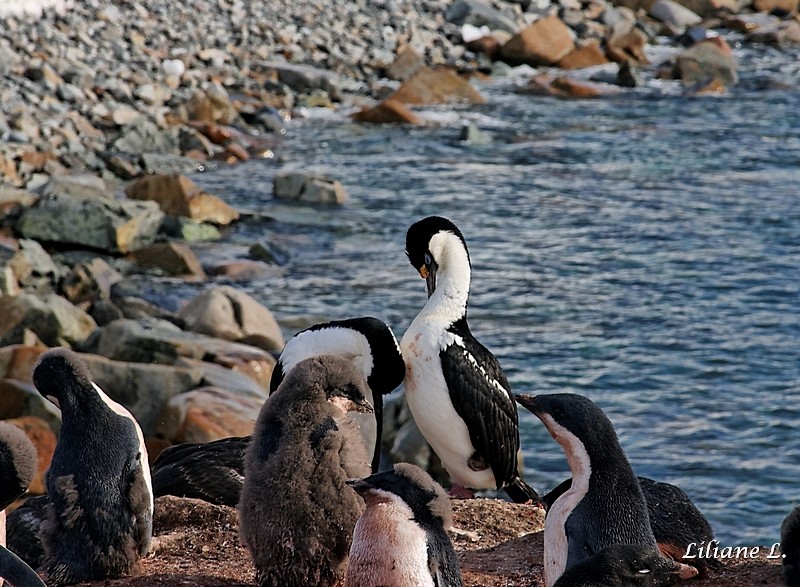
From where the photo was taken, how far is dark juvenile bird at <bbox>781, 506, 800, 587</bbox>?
4.39 meters

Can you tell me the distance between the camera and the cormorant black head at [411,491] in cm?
472

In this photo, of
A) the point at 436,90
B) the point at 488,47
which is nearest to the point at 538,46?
the point at 488,47

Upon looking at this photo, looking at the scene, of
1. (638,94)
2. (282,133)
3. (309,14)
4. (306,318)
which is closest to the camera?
(306,318)

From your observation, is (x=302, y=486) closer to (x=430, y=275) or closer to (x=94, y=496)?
(x=94, y=496)

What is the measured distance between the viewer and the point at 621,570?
3998 mm

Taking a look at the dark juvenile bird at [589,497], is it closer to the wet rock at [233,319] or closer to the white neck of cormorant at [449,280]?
the white neck of cormorant at [449,280]

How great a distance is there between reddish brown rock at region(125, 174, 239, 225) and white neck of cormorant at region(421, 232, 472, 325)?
932 centimetres

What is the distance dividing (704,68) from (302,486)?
22.4 meters

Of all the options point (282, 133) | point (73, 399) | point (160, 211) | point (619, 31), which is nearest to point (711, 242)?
point (160, 211)

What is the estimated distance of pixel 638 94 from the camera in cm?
2530

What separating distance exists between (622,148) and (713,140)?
4.89ft

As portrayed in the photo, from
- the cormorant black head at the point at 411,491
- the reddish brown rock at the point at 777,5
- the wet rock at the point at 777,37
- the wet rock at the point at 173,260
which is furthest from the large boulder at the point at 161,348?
the reddish brown rock at the point at 777,5

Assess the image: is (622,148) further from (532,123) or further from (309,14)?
(309,14)

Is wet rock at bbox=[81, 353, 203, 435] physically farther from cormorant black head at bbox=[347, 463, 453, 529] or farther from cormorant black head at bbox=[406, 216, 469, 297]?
cormorant black head at bbox=[347, 463, 453, 529]
